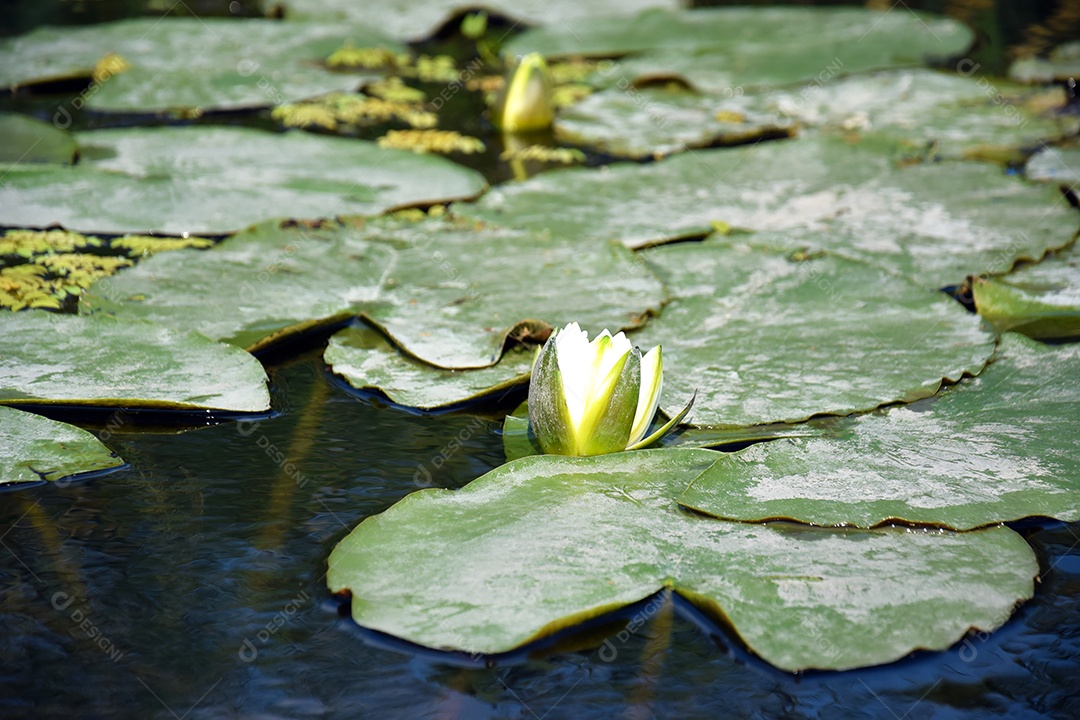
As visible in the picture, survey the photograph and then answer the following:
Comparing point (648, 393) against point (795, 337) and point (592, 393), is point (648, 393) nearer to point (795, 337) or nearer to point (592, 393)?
point (592, 393)

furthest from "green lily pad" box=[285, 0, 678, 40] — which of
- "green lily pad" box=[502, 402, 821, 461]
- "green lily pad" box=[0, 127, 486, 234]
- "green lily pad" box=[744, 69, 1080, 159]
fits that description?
"green lily pad" box=[502, 402, 821, 461]

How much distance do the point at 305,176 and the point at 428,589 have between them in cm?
251

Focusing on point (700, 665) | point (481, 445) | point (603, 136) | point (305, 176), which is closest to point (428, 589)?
point (700, 665)

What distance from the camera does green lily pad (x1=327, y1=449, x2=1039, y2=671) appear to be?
1.70 meters

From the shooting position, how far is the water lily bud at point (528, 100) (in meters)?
4.83

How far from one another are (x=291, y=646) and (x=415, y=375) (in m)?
0.97

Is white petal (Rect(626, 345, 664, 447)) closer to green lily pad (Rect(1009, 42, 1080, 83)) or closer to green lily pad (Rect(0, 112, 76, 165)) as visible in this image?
green lily pad (Rect(0, 112, 76, 165))

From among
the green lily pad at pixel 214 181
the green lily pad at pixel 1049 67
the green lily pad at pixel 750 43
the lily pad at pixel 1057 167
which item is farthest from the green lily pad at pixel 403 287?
the green lily pad at pixel 1049 67

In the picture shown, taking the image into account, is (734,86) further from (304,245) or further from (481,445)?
(481,445)

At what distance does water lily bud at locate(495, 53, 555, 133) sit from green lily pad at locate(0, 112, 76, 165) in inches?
79.7

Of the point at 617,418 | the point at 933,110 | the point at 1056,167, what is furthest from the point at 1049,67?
the point at 617,418

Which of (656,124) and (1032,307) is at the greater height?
(656,124)

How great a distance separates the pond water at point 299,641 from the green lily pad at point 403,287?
527 mm

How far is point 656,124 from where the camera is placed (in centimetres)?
479
